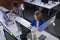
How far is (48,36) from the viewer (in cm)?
167

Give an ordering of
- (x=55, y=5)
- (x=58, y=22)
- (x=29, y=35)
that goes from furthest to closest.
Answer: (x=55, y=5) < (x=58, y=22) < (x=29, y=35)

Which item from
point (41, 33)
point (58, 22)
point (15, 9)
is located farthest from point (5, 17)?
point (58, 22)

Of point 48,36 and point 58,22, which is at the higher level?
point 48,36

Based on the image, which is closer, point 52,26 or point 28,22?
point 28,22

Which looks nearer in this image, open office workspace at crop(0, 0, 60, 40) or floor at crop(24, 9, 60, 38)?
open office workspace at crop(0, 0, 60, 40)

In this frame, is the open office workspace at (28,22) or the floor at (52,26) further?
the floor at (52,26)

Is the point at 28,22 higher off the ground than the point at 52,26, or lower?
higher

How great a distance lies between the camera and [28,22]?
1.94m

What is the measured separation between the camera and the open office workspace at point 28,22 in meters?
1.51

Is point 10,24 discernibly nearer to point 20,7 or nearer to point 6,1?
point 20,7

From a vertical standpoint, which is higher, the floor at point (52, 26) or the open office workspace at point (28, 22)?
the open office workspace at point (28, 22)

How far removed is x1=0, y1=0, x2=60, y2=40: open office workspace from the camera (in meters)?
1.51

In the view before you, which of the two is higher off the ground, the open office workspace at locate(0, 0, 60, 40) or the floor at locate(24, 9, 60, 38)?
the open office workspace at locate(0, 0, 60, 40)

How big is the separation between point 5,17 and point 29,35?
125 centimetres
